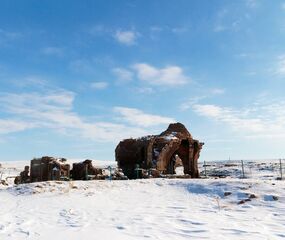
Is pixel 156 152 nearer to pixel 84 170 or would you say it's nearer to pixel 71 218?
pixel 84 170

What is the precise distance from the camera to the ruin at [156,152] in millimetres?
35125

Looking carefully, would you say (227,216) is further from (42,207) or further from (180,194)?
(42,207)

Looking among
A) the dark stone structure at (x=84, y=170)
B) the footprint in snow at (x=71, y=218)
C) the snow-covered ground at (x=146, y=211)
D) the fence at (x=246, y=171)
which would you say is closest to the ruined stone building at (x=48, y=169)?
the dark stone structure at (x=84, y=170)

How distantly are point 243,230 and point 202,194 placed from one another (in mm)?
7872

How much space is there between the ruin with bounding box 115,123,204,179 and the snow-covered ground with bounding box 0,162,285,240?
1352cm

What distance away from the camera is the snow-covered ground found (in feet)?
29.6

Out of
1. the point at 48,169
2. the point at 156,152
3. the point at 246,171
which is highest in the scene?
the point at 156,152

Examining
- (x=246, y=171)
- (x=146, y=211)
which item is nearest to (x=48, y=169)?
(x=146, y=211)

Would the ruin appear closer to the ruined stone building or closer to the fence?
the fence

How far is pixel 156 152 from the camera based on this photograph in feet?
116

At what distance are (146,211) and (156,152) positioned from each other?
22.8m

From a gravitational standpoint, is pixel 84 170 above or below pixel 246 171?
below

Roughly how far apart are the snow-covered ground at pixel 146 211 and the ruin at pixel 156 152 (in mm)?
13520

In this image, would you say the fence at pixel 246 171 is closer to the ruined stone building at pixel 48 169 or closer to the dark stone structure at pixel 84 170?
the dark stone structure at pixel 84 170
